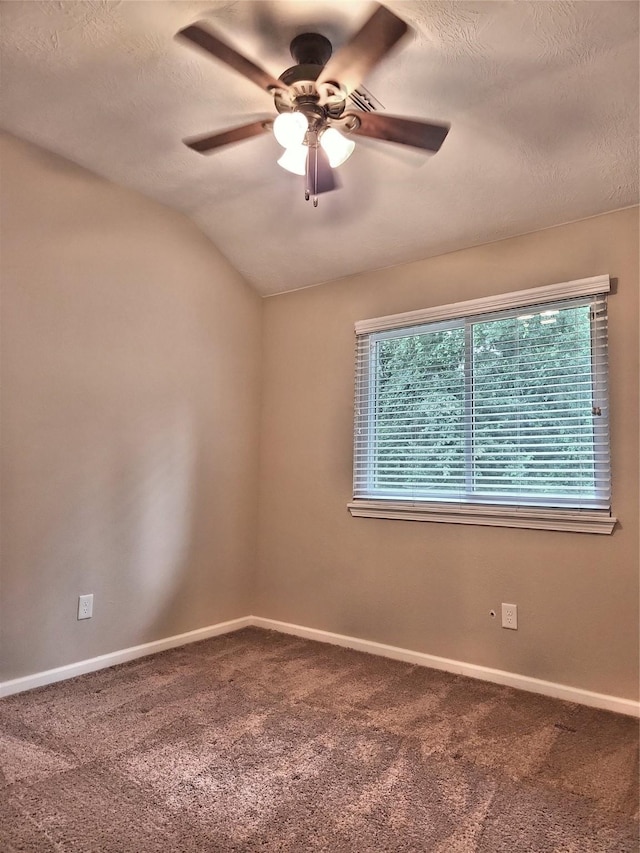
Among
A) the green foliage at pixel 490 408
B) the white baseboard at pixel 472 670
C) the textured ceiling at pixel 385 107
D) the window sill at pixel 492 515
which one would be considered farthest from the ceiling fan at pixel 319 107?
the white baseboard at pixel 472 670

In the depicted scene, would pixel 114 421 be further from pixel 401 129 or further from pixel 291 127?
pixel 401 129

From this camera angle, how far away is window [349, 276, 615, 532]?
8.48 ft

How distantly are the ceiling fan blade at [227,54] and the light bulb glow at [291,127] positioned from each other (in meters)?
0.10

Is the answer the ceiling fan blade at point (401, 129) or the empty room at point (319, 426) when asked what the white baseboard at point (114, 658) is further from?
the ceiling fan blade at point (401, 129)

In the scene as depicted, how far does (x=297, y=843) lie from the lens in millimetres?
1487

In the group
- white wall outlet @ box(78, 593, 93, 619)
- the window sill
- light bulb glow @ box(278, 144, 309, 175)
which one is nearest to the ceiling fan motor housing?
light bulb glow @ box(278, 144, 309, 175)

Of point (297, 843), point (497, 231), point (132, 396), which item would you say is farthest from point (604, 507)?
point (132, 396)

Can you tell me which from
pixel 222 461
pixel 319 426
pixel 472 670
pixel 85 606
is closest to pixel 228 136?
pixel 319 426

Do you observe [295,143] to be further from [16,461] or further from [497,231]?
[16,461]

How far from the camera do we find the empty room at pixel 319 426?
1.79 metres

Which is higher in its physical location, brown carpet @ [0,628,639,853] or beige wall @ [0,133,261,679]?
beige wall @ [0,133,261,679]

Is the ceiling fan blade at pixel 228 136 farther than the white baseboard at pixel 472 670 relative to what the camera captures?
No

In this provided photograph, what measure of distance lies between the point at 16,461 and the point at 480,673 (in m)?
2.45

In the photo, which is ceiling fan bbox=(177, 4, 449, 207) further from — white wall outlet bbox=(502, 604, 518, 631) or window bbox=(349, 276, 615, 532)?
white wall outlet bbox=(502, 604, 518, 631)
